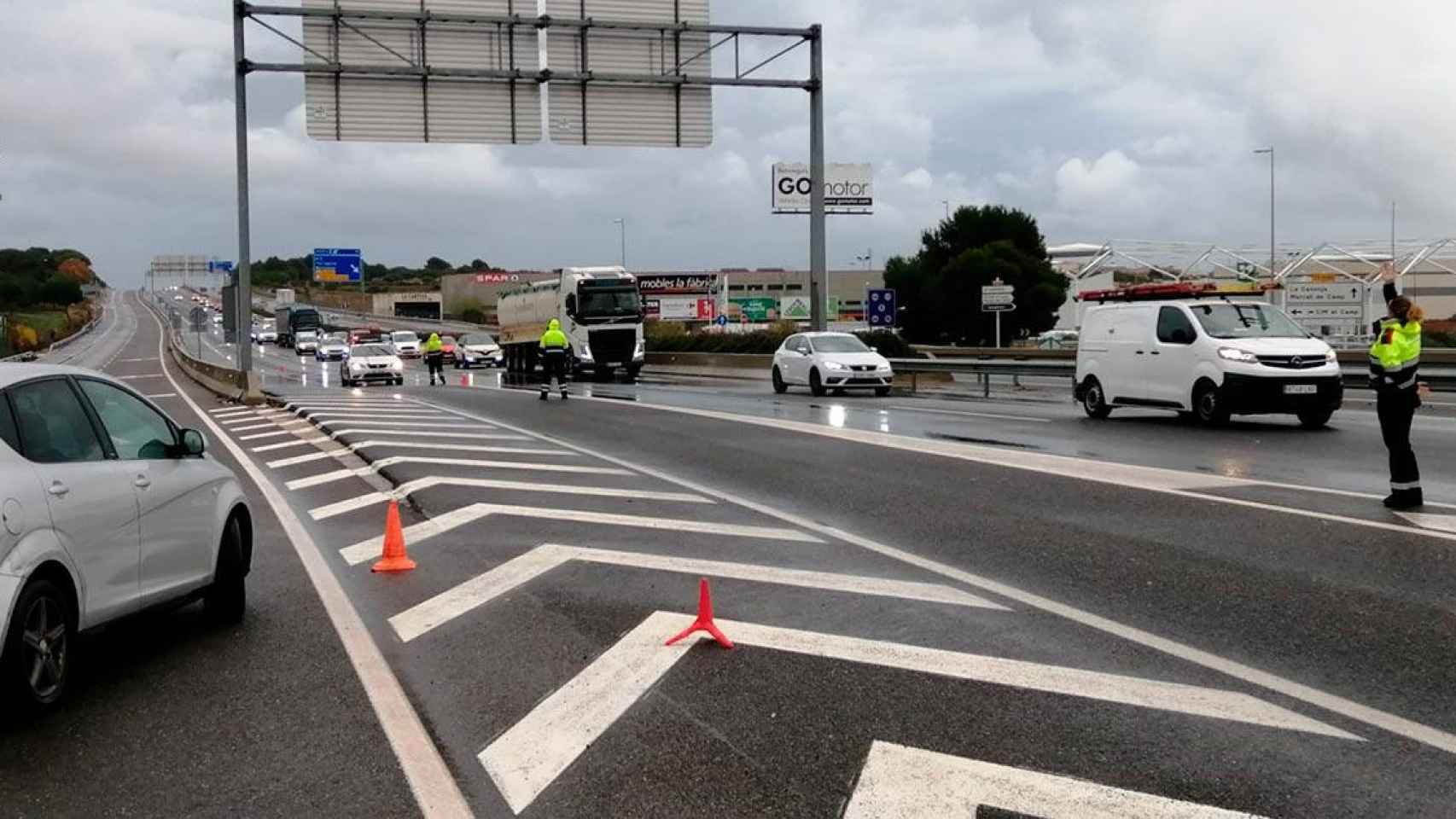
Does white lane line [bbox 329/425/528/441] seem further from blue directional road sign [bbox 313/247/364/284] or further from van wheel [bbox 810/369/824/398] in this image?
blue directional road sign [bbox 313/247/364/284]

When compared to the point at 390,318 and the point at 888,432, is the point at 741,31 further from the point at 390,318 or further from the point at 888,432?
the point at 390,318

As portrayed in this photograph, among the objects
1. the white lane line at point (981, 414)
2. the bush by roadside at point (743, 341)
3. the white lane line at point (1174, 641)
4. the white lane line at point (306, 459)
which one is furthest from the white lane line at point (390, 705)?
the bush by roadside at point (743, 341)

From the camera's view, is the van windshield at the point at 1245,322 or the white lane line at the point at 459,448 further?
the van windshield at the point at 1245,322

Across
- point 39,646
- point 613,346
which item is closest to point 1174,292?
point 39,646

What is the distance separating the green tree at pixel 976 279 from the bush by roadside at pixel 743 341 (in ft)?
61.9

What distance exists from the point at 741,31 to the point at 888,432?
1343 cm

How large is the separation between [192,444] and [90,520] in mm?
1328

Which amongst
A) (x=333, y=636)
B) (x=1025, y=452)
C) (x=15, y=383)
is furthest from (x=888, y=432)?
(x=15, y=383)

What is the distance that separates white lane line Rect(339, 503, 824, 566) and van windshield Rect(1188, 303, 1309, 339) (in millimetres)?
10900

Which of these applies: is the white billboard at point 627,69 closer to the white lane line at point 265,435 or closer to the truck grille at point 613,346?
the white lane line at point 265,435

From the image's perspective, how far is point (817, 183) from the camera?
3266 centimetres

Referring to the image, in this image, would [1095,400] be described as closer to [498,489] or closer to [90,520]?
[498,489]

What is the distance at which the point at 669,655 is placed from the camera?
6699 mm

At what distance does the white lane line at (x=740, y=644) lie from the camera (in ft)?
17.2
